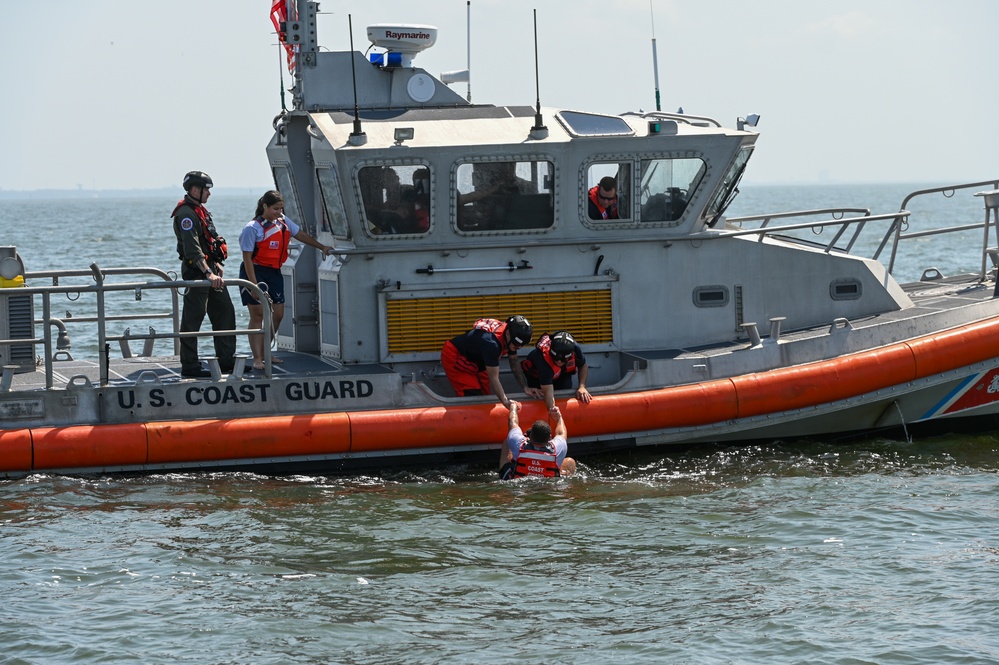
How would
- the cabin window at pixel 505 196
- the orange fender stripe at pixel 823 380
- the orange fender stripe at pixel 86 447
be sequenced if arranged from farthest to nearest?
the orange fender stripe at pixel 823 380, the cabin window at pixel 505 196, the orange fender stripe at pixel 86 447

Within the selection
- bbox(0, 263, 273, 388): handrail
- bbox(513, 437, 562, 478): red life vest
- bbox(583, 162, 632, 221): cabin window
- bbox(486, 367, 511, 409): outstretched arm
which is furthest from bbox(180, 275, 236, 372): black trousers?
bbox(583, 162, 632, 221): cabin window

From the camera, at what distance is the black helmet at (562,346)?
9.45 meters

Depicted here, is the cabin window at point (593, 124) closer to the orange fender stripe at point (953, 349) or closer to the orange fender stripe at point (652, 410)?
the orange fender stripe at point (652, 410)

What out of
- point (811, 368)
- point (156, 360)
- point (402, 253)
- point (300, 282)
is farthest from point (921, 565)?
point (156, 360)

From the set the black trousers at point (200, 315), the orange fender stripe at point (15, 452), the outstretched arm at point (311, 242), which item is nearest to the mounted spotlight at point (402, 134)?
the outstretched arm at point (311, 242)

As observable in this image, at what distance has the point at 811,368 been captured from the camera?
9.93 meters

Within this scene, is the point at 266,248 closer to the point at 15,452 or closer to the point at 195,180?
the point at 195,180

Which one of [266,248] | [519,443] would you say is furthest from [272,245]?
[519,443]

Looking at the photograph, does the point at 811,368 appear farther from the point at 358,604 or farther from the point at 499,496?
the point at 358,604

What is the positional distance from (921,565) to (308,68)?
19.7ft

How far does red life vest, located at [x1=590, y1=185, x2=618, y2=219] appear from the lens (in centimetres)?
995

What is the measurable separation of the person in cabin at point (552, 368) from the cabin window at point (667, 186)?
125cm

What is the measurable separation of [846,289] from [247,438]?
16.7 ft

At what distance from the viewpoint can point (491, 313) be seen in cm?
991
